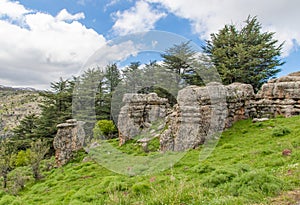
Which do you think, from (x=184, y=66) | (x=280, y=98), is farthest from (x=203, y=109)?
(x=184, y=66)

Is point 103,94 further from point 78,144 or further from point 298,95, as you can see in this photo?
point 298,95

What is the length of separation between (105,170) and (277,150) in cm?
889

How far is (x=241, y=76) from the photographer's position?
1019 inches

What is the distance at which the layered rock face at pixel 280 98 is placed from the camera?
632 inches

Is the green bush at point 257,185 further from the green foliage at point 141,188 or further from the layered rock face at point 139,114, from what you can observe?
the layered rock face at point 139,114

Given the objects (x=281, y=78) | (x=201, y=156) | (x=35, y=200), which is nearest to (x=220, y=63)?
(x=281, y=78)

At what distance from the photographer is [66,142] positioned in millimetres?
17328

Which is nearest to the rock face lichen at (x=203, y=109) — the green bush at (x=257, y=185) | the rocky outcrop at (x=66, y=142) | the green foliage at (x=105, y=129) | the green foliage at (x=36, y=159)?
the rocky outcrop at (x=66, y=142)

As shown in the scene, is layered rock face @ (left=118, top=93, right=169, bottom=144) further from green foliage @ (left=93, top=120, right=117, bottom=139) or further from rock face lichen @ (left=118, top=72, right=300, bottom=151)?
green foliage @ (left=93, top=120, right=117, bottom=139)

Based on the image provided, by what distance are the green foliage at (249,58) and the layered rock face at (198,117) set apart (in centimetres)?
1133

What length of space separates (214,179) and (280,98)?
13.3m

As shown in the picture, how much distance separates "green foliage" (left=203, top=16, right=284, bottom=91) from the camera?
2580cm

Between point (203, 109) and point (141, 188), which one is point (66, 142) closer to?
point (203, 109)

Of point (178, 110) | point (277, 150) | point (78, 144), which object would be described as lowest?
point (78, 144)
